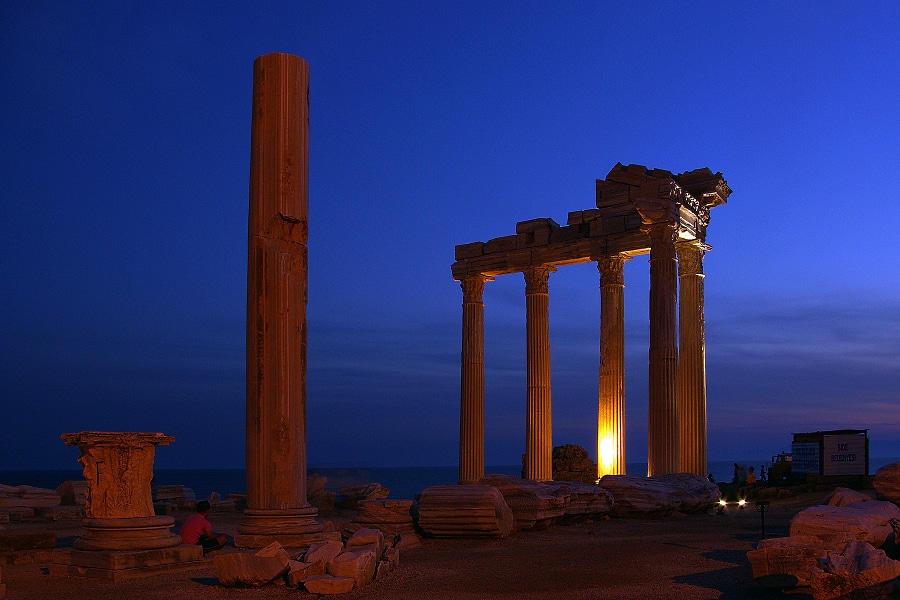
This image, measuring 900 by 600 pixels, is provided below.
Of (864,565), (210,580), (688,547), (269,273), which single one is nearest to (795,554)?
(864,565)

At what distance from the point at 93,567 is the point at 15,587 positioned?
3.25 ft

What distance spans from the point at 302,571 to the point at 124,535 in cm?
320

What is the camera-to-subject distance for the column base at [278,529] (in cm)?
1328

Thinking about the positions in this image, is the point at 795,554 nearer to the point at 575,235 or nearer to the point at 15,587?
the point at 15,587

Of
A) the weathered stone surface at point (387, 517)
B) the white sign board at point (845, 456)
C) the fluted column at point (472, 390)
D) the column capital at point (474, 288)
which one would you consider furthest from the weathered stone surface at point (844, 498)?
the white sign board at point (845, 456)

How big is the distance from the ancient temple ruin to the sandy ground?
28.5 feet

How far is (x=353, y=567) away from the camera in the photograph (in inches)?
436

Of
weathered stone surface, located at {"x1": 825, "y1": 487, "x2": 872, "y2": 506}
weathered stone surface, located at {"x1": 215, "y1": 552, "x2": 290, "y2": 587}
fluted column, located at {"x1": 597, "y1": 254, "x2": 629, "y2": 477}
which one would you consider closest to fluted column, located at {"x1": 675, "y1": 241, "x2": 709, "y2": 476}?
fluted column, located at {"x1": 597, "y1": 254, "x2": 629, "y2": 477}

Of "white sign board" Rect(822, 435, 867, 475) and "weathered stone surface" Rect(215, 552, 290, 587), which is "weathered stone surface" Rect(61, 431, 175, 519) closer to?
"weathered stone surface" Rect(215, 552, 290, 587)

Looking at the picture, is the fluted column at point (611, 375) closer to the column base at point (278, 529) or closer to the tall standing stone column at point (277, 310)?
the tall standing stone column at point (277, 310)

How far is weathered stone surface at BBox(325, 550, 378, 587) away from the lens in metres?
11.1

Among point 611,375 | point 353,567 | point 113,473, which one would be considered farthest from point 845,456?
point 113,473

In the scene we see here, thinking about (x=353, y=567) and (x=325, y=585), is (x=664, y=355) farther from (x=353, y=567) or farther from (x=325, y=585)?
(x=325, y=585)

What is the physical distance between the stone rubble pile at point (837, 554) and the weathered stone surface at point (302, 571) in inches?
207
